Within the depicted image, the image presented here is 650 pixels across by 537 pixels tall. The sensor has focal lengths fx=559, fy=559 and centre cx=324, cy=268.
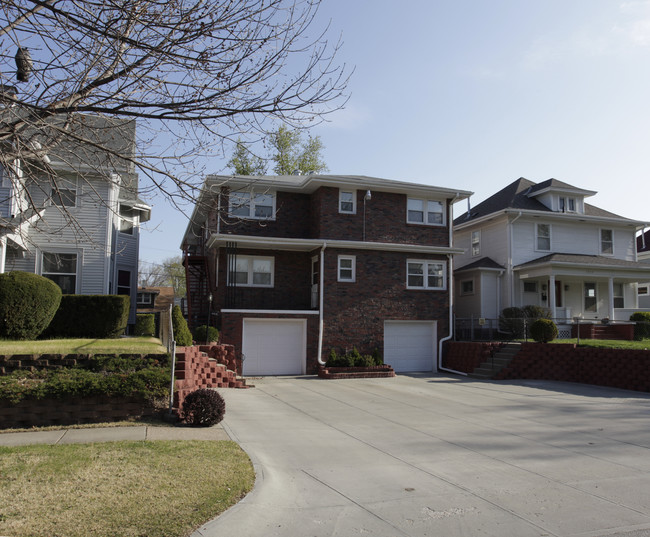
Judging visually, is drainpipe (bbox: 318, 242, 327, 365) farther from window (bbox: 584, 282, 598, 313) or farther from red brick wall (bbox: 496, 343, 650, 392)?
window (bbox: 584, 282, 598, 313)

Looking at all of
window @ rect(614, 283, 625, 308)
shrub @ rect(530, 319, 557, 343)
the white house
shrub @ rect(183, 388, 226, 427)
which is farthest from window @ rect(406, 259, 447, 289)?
shrub @ rect(183, 388, 226, 427)

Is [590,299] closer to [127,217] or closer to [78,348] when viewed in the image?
[127,217]

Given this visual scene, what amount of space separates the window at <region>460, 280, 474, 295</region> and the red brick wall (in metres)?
6.94

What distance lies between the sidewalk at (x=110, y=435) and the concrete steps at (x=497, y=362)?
1275 centimetres

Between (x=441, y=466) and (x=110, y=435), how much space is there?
5.11m

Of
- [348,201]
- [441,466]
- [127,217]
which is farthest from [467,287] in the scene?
[441,466]

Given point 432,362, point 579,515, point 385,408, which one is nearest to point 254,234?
point 432,362

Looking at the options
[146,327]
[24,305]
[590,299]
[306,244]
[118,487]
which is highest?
[306,244]

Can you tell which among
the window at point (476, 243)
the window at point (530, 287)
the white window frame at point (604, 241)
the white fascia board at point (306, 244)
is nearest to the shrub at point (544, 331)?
the white fascia board at point (306, 244)

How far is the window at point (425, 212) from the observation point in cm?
2302

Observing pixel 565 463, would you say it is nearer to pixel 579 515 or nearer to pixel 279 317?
pixel 579 515

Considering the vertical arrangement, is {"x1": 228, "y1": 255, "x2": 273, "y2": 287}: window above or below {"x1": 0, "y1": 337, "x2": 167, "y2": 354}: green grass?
above

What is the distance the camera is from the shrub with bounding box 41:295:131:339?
1558 centimetres

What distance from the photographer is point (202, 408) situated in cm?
969
